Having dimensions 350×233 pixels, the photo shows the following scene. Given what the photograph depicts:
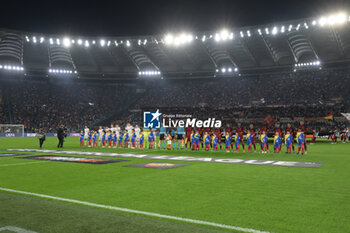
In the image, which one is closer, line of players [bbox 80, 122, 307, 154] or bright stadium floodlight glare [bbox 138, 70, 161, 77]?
line of players [bbox 80, 122, 307, 154]

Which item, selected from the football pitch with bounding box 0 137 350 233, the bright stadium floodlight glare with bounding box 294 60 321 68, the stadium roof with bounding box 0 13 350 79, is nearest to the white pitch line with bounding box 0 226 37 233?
the football pitch with bounding box 0 137 350 233

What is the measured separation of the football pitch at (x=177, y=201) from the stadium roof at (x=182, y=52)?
1369 inches

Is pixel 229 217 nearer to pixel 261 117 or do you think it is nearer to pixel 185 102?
pixel 261 117

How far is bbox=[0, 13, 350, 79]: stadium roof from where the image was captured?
1730 inches

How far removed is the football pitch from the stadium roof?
34.8m

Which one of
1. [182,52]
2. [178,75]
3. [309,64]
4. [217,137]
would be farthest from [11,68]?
[309,64]

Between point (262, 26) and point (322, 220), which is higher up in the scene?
point (262, 26)

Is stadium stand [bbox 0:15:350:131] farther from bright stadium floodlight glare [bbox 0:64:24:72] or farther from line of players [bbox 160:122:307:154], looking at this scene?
line of players [bbox 160:122:307:154]

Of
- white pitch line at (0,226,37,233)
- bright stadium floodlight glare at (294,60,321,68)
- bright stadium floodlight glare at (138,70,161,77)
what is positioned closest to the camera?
white pitch line at (0,226,37,233)

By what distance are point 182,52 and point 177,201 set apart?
1988 inches

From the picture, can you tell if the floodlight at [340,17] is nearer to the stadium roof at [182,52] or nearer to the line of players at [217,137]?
the stadium roof at [182,52]

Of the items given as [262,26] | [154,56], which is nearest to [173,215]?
[262,26]

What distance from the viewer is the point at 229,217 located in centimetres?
517

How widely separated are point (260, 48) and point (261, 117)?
11.7 metres
